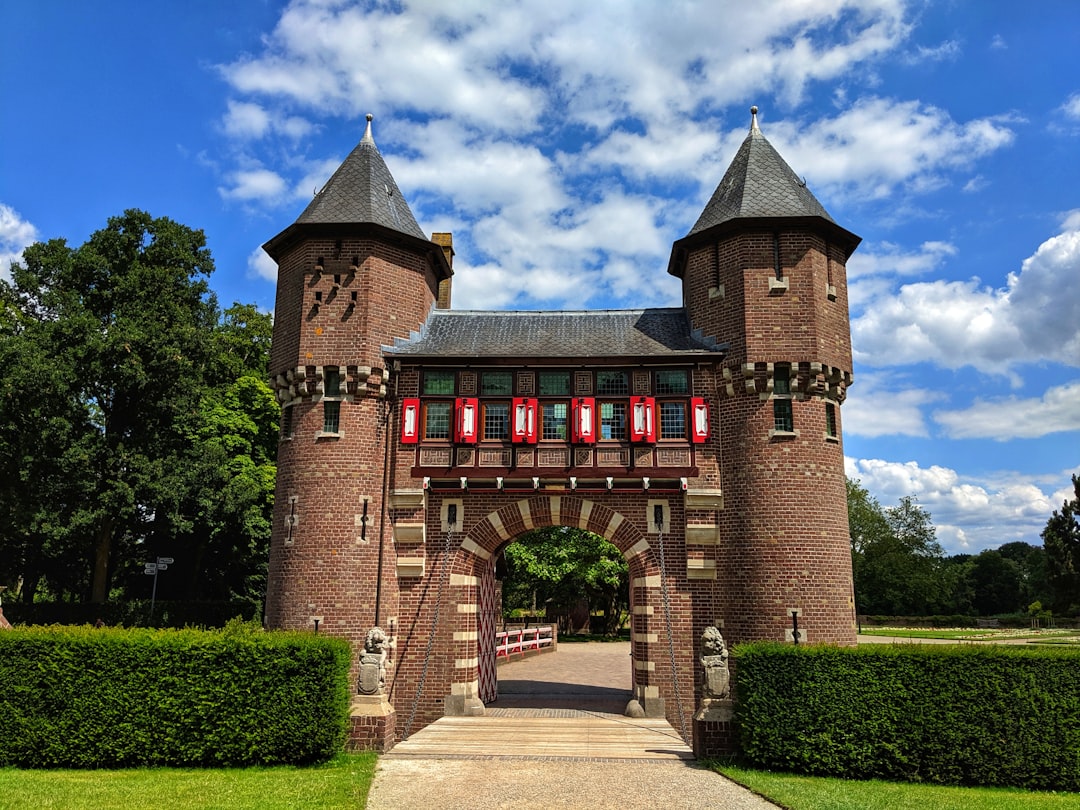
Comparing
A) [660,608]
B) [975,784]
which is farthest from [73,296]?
[975,784]

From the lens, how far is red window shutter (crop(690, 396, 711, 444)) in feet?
64.0

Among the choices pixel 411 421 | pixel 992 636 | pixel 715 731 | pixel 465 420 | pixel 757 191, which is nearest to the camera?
pixel 715 731

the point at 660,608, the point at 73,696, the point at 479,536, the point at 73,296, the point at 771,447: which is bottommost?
the point at 73,696

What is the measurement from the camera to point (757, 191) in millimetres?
20953

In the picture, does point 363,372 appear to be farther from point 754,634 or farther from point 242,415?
point 242,415

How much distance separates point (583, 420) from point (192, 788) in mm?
11440

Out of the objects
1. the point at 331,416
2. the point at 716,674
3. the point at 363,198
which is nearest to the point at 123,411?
the point at 331,416

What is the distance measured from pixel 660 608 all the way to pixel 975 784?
25.8ft

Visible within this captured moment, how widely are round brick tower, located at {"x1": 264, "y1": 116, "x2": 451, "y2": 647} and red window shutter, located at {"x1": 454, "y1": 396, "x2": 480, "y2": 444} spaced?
1963 millimetres

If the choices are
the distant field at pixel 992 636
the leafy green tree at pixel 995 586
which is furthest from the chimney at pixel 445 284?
the leafy green tree at pixel 995 586

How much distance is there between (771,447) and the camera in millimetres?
19125

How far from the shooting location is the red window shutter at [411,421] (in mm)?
19906

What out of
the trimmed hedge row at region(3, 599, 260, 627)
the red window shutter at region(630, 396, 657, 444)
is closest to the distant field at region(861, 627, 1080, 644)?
the red window shutter at region(630, 396, 657, 444)

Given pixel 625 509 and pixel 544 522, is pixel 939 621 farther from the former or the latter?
pixel 544 522
